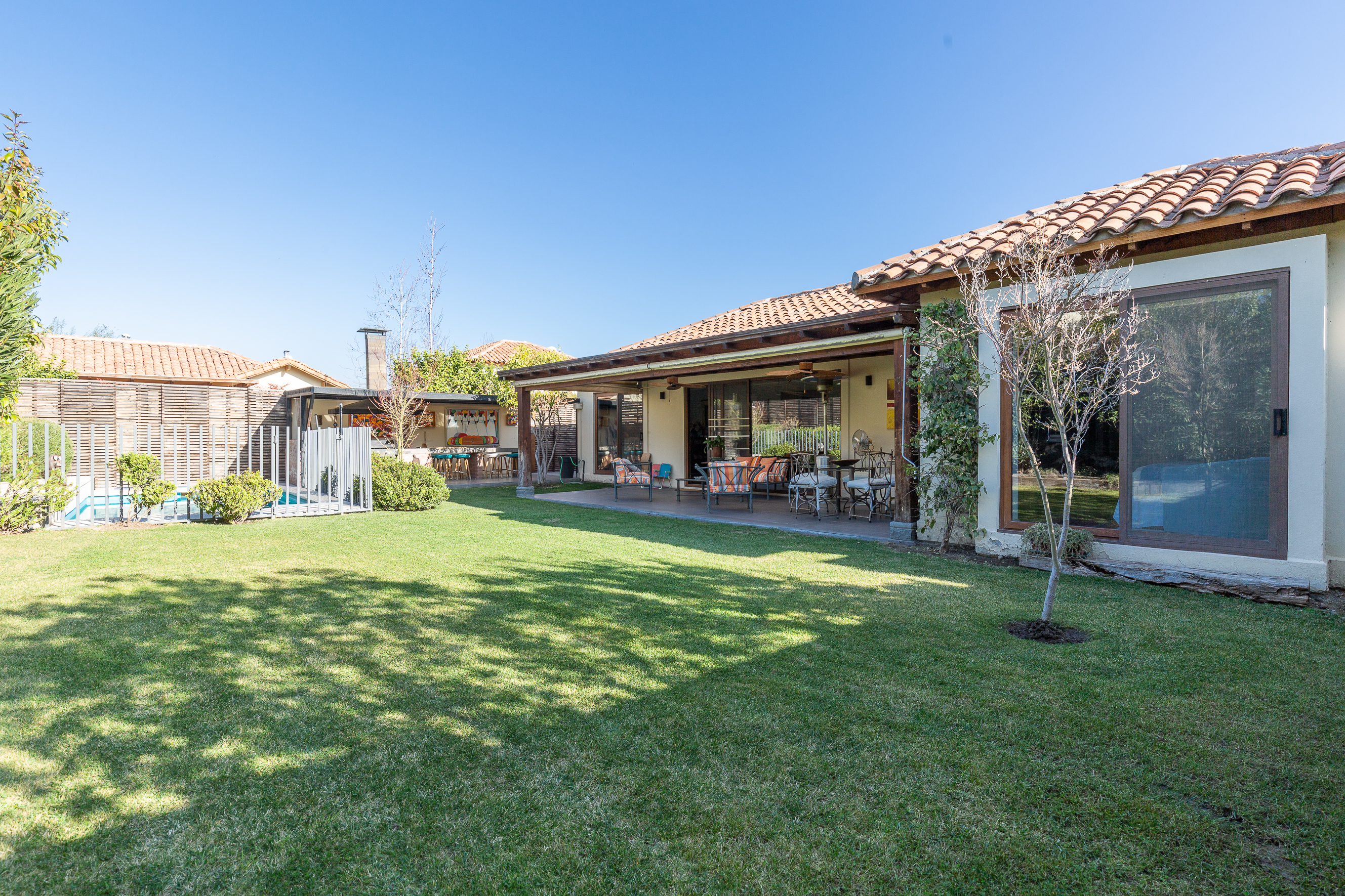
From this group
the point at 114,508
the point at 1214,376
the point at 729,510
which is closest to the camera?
the point at 1214,376

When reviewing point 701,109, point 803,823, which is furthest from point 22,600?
point 701,109

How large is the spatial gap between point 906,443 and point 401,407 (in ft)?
39.2

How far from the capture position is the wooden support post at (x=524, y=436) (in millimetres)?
14219

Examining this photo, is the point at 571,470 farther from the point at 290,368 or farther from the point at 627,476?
the point at 290,368

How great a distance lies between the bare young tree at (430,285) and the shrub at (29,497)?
17051mm

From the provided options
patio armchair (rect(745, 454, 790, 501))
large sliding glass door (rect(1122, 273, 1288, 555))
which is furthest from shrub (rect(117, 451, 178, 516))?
large sliding glass door (rect(1122, 273, 1288, 555))

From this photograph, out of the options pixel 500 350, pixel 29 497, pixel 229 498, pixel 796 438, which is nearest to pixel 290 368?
pixel 500 350

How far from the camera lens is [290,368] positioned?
2548 centimetres

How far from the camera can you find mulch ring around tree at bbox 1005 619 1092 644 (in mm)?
3896

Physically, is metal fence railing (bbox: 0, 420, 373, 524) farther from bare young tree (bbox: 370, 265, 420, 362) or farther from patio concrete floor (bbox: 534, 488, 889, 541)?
bare young tree (bbox: 370, 265, 420, 362)

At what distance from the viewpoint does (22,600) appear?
4.77m

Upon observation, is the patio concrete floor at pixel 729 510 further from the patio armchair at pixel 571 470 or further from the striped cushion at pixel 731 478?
the patio armchair at pixel 571 470

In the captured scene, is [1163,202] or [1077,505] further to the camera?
[1077,505]

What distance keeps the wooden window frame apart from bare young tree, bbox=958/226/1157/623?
291 millimetres
